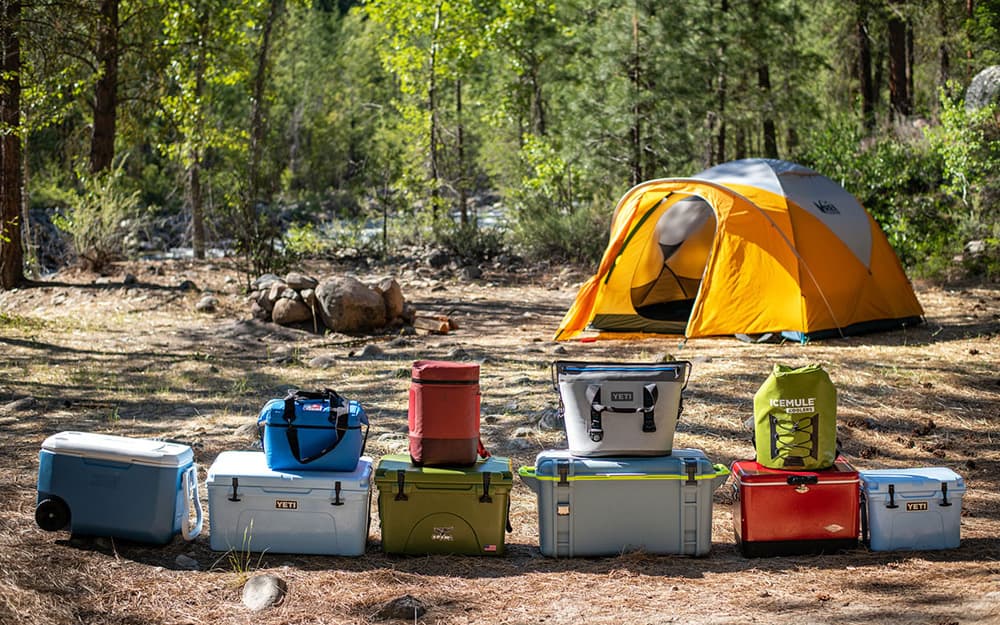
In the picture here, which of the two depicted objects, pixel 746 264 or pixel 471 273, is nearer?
pixel 746 264

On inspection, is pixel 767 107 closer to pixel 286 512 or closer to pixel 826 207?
pixel 826 207

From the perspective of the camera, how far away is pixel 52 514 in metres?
4.21

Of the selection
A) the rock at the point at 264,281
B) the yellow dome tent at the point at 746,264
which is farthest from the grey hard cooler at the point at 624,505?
the rock at the point at 264,281

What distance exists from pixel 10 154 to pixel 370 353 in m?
5.29

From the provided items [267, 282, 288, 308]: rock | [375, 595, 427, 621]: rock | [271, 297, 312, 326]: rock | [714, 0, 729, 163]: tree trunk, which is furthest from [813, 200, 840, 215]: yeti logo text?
[714, 0, 729, 163]: tree trunk

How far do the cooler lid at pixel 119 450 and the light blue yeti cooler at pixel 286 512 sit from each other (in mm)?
183

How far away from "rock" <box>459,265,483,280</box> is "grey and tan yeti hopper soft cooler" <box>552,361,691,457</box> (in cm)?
1085

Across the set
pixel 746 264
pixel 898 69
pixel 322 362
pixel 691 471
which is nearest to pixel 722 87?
pixel 898 69

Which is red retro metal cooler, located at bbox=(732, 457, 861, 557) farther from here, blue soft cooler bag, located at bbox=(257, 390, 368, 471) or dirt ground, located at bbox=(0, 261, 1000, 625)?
blue soft cooler bag, located at bbox=(257, 390, 368, 471)

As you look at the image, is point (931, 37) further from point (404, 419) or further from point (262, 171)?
point (404, 419)

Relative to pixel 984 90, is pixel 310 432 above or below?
below

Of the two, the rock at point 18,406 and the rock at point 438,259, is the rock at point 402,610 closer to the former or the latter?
the rock at point 18,406

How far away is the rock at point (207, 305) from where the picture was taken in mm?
11477

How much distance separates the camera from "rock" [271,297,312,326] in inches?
423
